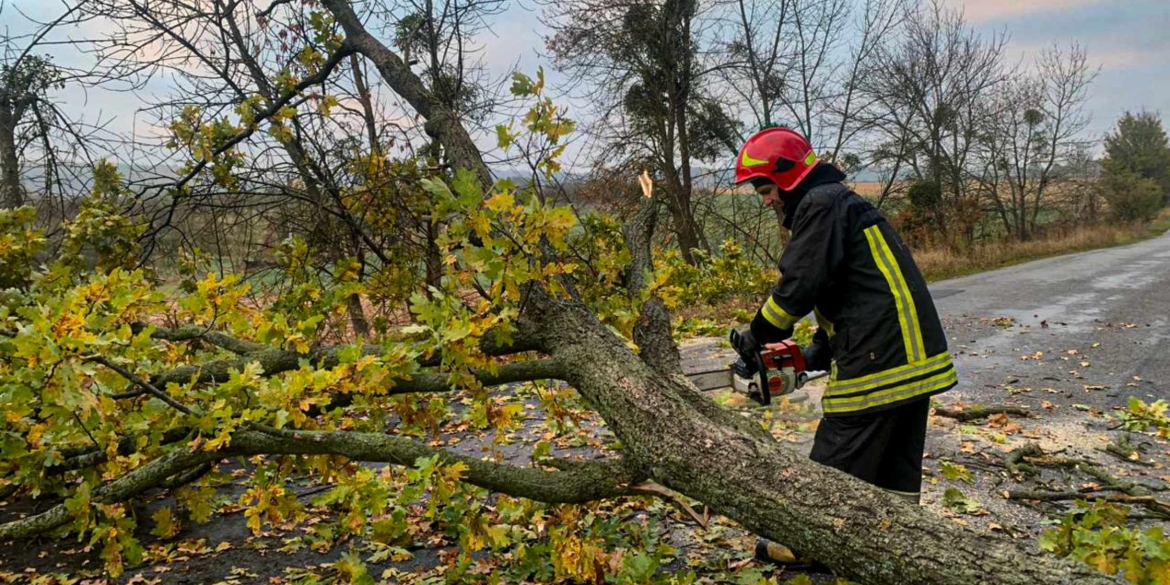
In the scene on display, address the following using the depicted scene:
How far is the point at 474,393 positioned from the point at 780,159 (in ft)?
4.83

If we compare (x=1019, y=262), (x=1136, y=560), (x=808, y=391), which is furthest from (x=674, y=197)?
(x=1019, y=262)

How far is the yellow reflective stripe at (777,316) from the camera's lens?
8.46 feet

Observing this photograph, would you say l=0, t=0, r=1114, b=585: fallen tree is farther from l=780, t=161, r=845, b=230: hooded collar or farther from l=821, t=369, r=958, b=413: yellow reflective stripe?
l=780, t=161, r=845, b=230: hooded collar

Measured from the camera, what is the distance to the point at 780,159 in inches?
109

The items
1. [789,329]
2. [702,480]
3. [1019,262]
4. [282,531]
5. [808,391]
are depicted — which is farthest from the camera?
[1019,262]

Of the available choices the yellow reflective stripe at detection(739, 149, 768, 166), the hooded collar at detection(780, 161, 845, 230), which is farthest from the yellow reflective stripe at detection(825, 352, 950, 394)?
the yellow reflective stripe at detection(739, 149, 768, 166)

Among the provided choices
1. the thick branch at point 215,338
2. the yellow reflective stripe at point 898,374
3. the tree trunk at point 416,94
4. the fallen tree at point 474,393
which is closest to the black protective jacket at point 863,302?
the yellow reflective stripe at point 898,374

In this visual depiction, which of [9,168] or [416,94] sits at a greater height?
[9,168]

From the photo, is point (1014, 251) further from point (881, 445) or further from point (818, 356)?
point (881, 445)

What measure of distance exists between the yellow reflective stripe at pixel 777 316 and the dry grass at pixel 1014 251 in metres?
14.8

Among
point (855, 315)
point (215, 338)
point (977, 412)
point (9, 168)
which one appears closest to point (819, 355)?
point (855, 315)

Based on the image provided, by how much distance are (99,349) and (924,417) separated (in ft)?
9.09

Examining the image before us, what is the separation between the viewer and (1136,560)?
A: 210cm

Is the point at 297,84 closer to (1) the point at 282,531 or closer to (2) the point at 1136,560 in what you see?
(1) the point at 282,531
